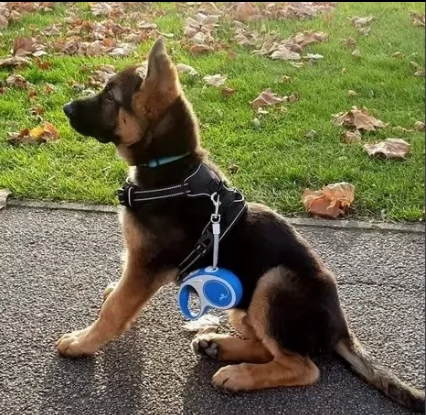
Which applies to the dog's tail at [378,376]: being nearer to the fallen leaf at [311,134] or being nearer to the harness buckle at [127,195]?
the harness buckle at [127,195]

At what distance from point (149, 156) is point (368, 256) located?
1871mm

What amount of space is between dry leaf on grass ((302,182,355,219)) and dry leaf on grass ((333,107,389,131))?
1209 millimetres

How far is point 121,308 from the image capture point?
12.3 ft

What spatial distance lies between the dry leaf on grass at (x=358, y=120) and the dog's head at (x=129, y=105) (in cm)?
319

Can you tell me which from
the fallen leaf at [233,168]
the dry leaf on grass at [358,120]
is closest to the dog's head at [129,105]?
the fallen leaf at [233,168]

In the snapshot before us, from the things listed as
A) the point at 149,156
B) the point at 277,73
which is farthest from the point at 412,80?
the point at 149,156

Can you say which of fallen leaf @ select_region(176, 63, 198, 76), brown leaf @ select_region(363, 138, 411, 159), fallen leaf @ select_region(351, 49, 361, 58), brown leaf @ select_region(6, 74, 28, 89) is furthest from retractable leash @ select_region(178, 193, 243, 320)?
fallen leaf @ select_region(351, 49, 361, 58)

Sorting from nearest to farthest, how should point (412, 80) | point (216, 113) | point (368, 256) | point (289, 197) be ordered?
point (368, 256) → point (289, 197) → point (216, 113) → point (412, 80)

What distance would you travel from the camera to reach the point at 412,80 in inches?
300

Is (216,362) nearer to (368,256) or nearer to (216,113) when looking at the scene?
(368,256)

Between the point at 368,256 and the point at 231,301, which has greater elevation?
the point at 231,301

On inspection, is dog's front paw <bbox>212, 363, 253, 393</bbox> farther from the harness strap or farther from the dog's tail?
the harness strap

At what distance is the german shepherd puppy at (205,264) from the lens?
3.56m

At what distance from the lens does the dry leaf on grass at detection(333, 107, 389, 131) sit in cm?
649
